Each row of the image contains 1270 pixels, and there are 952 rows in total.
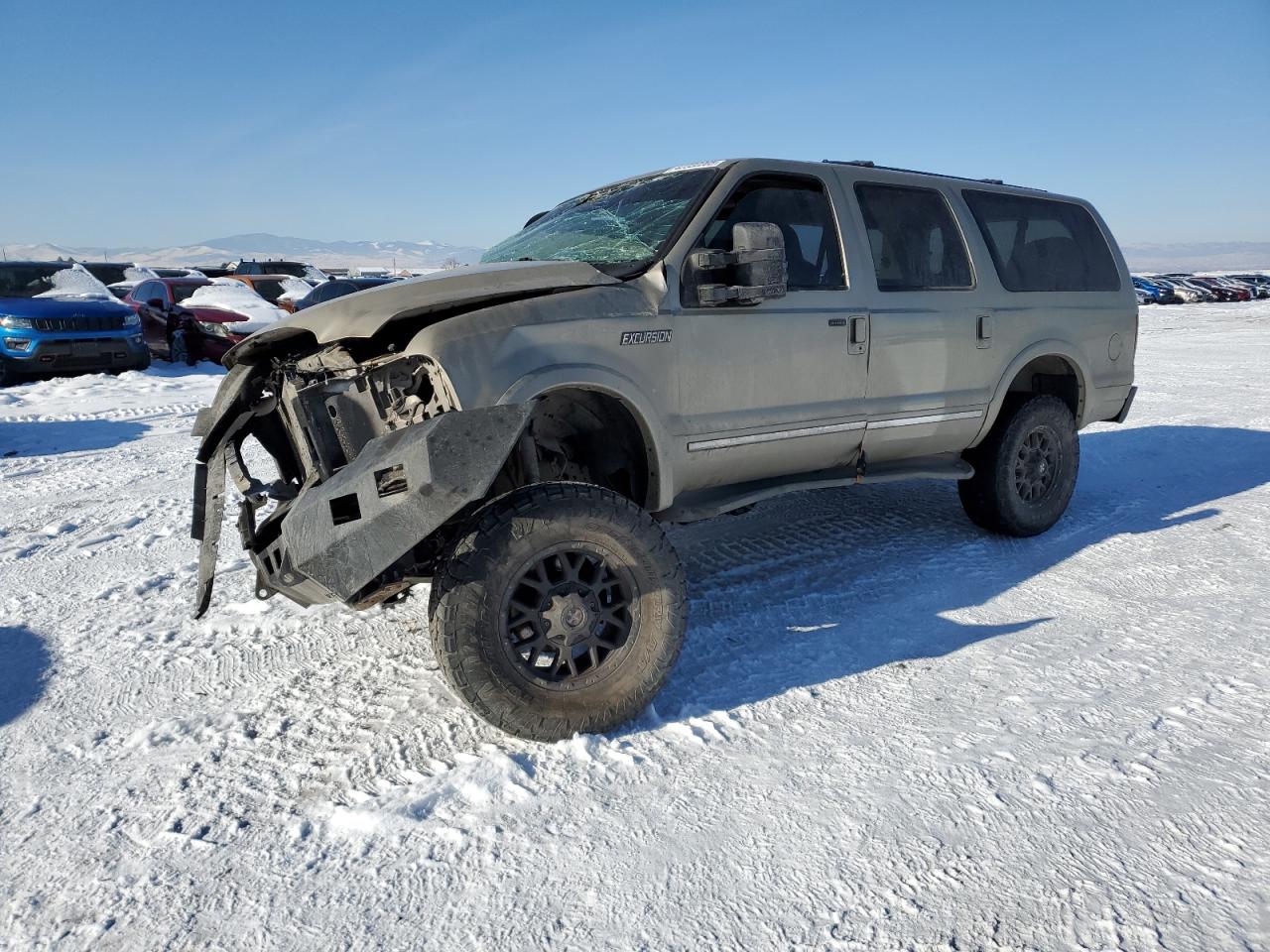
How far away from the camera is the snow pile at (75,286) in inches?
474

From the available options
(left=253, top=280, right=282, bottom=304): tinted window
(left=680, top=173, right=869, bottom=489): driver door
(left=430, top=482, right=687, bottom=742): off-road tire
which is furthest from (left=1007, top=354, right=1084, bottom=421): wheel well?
(left=253, top=280, right=282, bottom=304): tinted window

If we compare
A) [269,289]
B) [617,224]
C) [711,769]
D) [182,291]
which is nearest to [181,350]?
[182,291]

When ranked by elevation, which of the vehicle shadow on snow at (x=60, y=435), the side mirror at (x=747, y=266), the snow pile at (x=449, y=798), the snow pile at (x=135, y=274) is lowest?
the snow pile at (x=449, y=798)

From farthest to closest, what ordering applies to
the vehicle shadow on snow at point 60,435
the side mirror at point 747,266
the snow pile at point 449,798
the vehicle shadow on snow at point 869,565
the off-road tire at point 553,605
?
the vehicle shadow on snow at point 60,435 → the vehicle shadow on snow at point 869,565 → the side mirror at point 747,266 → the off-road tire at point 553,605 → the snow pile at point 449,798

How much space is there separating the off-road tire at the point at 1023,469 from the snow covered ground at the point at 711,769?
24 centimetres

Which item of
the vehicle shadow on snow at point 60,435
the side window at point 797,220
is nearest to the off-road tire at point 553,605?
the side window at point 797,220

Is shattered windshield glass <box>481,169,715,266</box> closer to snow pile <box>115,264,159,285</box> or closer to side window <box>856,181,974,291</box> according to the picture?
side window <box>856,181,974,291</box>

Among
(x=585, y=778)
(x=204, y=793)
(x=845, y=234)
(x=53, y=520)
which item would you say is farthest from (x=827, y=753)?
(x=53, y=520)

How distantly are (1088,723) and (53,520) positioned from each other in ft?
18.8

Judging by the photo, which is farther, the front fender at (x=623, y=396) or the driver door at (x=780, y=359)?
the driver door at (x=780, y=359)

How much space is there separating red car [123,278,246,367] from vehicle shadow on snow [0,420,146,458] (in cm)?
507

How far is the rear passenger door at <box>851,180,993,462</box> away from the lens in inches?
165

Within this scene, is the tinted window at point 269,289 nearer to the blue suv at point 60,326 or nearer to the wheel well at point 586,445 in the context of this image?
the blue suv at point 60,326

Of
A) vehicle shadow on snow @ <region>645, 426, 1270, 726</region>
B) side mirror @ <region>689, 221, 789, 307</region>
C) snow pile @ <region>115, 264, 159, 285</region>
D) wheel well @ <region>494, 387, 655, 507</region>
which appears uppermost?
snow pile @ <region>115, 264, 159, 285</region>
